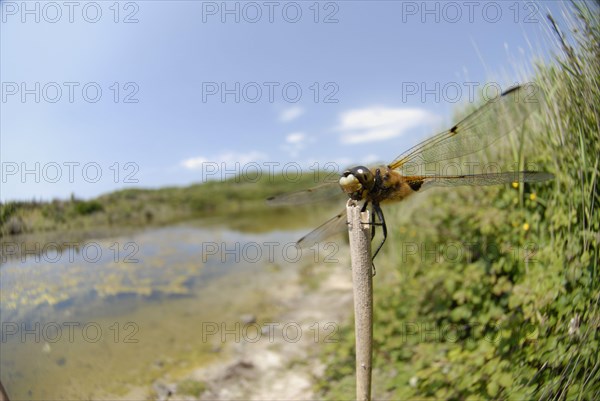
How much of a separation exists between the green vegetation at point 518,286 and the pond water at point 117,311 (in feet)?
6.34

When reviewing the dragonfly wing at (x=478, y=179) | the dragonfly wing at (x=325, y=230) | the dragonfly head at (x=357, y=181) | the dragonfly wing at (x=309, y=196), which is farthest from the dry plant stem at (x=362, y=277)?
the dragonfly wing at (x=309, y=196)

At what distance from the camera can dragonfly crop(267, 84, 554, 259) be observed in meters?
1.29

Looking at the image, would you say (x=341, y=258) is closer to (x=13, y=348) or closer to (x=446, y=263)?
(x=446, y=263)

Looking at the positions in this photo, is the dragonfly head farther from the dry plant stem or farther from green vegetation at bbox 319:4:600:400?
green vegetation at bbox 319:4:600:400

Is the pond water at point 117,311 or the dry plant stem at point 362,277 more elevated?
the dry plant stem at point 362,277

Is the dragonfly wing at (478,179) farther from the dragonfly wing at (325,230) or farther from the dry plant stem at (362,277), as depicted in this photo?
the dragonfly wing at (325,230)

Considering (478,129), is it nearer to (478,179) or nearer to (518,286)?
(478,179)

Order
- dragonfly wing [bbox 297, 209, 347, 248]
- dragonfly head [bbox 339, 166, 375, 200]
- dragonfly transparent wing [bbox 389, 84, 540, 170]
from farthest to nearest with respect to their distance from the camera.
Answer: dragonfly wing [bbox 297, 209, 347, 248] < dragonfly transparent wing [bbox 389, 84, 540, 170] < dragonfly head [bbox 339, 166, 375, 200]

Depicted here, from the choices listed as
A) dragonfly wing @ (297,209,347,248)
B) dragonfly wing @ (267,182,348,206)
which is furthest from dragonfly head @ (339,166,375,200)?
dragonfly wing @ (267,182,348,206)

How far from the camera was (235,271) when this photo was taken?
8.04 meters

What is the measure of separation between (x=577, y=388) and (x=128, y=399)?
261cm

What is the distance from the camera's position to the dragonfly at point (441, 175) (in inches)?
50.7

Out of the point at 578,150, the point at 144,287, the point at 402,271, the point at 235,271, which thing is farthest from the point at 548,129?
the point at 235,271

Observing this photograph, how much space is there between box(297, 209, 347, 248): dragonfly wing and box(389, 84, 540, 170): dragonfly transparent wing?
486 millimetres
